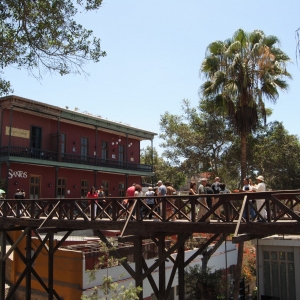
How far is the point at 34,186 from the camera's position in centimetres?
2428

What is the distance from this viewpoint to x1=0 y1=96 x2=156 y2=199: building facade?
22719 mm

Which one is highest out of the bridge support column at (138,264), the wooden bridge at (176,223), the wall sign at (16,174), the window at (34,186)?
the wall sign at (16,174)

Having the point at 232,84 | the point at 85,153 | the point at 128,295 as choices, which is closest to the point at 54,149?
the point at 85,153

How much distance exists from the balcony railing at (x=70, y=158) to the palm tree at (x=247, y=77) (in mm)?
10468

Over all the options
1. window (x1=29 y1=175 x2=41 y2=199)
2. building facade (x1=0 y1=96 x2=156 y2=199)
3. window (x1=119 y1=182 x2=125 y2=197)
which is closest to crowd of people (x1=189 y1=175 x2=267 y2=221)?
building facade (x1=0 y1=96 x2=156 y2=199)

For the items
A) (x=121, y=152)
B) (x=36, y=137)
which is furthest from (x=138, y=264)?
(x=121, y=152)

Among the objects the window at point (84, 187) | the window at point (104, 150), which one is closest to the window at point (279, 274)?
the window at point (84, 187)

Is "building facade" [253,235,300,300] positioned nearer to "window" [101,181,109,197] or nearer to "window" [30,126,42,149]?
"window" [30,126,42,149]

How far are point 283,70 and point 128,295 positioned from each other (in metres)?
15.5

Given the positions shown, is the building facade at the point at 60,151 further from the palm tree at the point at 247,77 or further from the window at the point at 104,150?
the palm tree at the point at 247,77

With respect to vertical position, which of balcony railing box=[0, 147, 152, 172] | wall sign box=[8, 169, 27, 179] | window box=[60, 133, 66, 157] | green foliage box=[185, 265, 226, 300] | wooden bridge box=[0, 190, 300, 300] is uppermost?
window box=[60, 133, 66, 157]

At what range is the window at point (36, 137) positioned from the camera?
80.3 ft

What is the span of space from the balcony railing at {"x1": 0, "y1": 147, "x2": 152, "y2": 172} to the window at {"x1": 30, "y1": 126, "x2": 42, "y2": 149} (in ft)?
1.97

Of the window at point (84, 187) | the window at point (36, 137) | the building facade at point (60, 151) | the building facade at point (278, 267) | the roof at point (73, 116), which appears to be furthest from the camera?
the window at point (84, 187)
